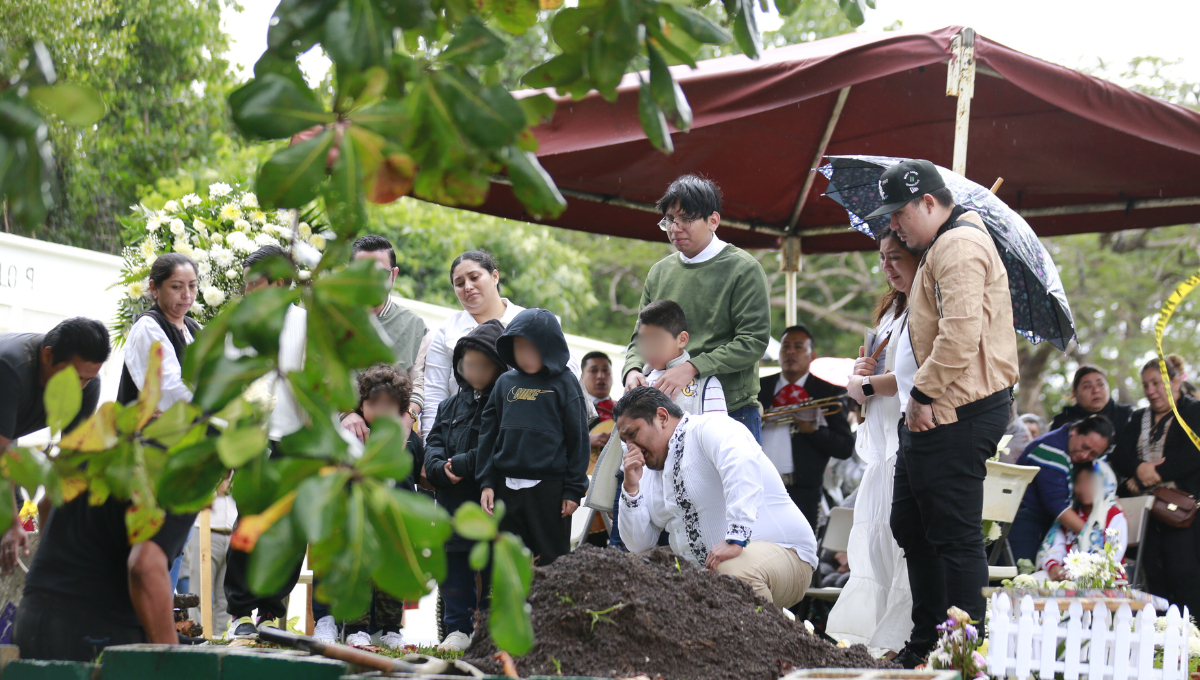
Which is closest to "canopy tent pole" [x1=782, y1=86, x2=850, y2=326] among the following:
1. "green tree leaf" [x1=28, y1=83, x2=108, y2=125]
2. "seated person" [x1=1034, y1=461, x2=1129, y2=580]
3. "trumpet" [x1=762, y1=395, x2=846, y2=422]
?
"trumpet" [x1=762, y1=395, x2=846, y2=422]

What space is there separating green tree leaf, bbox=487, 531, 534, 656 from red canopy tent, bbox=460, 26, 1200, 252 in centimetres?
414

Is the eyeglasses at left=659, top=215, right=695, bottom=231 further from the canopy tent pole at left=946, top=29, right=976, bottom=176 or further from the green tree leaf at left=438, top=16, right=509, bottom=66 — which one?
the green tree leaf at left=438, top=16, right=509, bottom=66

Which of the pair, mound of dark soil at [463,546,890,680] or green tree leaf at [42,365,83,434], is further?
mound of dark soil at [463,546,890,680]

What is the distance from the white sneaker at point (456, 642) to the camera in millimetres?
4401

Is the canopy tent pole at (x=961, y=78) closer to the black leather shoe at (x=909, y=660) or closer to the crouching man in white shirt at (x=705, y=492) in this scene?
the crouching man in white shirt at (x=705, y=492)

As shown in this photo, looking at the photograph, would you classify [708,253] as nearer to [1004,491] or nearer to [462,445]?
[462,445]

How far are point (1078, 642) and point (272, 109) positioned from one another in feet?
11.1

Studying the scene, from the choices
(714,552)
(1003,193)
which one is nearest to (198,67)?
(1003,193)

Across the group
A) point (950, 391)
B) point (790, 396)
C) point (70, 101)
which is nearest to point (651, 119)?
point (70, 101)

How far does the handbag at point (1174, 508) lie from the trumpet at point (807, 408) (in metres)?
1.91

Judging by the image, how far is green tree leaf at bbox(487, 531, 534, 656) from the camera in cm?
125

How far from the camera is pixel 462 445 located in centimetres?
490

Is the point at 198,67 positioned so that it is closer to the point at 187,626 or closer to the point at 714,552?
the point at 187,626

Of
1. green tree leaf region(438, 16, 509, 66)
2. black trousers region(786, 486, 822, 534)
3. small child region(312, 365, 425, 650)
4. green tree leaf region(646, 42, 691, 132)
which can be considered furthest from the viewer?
black trousers region(786, 486, 822, 534)
